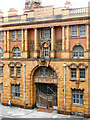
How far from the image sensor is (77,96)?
78.4 feet

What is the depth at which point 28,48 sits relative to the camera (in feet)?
87.0

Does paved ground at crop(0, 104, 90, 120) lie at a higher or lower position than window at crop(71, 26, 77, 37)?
lower

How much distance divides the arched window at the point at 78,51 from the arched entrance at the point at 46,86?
411 centimetres

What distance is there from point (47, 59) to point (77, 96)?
657 cm

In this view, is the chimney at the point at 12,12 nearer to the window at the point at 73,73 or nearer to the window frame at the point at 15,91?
the window frame at the point at 15,91

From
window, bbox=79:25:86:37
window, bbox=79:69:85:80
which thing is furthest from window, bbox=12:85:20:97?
window, bbox=79:25:86:37

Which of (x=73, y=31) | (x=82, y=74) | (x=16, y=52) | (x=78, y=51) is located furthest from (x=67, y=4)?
(x=16, y=52)

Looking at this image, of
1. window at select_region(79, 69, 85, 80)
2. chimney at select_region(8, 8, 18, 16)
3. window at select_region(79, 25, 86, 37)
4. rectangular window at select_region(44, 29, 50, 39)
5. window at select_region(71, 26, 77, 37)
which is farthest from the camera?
chimney at select_region(8, 8, 18, 16)

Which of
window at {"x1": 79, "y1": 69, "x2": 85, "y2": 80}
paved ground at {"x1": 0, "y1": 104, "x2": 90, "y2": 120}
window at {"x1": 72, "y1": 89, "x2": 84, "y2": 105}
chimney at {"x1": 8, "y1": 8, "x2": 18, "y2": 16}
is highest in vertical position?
chimney at {"x1": 8, "y1": 8, "x2": 18, "y2": 16}

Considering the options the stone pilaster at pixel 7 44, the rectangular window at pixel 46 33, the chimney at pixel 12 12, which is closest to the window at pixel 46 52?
the rectangular window at pixel 46 33

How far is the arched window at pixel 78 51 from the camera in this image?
23.6 meters

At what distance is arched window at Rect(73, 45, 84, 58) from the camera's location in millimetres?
23625

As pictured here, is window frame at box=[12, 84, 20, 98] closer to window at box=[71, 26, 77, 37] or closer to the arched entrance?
the arched entrance

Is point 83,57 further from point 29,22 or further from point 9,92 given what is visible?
point 9,92
